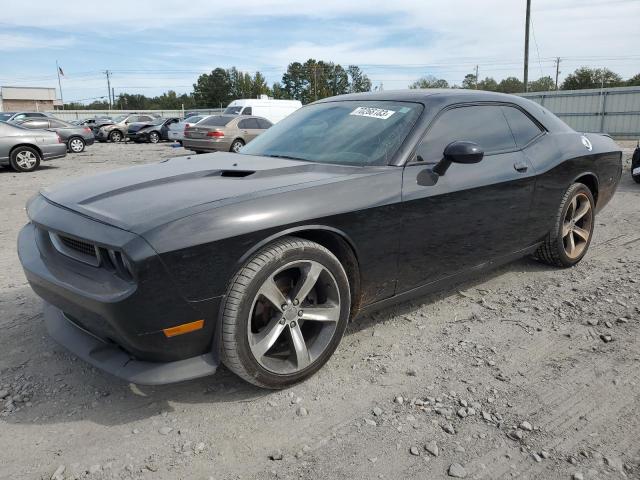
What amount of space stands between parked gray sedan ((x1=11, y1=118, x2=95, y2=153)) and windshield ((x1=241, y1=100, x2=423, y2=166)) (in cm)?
1634

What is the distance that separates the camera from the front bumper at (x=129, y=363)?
2264 millimetres

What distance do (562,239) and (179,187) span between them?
3230mm

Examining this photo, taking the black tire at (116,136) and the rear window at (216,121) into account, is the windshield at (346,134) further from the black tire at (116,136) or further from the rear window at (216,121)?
the black tire at (116,136)

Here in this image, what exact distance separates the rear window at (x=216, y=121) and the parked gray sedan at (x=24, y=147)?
457cm

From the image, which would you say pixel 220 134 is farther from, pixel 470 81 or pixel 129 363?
pixel 470 81

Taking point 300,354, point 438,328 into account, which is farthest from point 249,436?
point 438,328

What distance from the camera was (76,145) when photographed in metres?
18.5

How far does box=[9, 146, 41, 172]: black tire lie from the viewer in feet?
40.7

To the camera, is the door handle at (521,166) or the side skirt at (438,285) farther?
the door handle at (521,166)

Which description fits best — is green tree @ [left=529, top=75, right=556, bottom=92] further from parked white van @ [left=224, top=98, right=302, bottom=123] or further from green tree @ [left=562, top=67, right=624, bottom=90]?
parked white van @ [left=224, top=98, right=302, bottom=123]

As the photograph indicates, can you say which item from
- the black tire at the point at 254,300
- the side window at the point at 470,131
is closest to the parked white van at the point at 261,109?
the side window at the point at 470,131

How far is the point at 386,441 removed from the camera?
2.26m

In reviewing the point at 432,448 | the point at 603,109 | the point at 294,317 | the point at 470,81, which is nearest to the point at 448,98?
the point at 294,317

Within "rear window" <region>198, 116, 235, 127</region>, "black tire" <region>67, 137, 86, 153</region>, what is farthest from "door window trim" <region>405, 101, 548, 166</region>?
"black tire" <region>67, 137, 86, 153</region>
